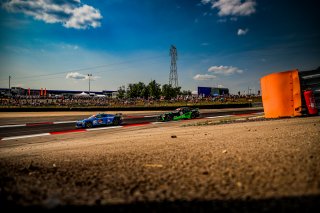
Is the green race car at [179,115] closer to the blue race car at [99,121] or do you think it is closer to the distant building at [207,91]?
the blue race car at [99,121]

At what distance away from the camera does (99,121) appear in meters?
17.5

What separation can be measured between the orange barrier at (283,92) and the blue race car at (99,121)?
42.1 ft

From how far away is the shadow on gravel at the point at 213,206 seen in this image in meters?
1.63

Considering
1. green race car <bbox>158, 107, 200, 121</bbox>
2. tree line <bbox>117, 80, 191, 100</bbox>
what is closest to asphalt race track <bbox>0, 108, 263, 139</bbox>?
green race car <bbox>158, 107, 200, 121</bbox>

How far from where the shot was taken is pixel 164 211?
169 cm

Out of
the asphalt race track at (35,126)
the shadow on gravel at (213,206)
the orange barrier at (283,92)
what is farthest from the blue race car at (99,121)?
the shadow on gravel at (213,206)

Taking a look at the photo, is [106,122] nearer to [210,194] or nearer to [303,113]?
[303,113]

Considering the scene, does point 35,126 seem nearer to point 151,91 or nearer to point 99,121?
point 99,121

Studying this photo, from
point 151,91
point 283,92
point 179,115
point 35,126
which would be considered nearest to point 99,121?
point 35,126

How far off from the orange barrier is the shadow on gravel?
1009 cm

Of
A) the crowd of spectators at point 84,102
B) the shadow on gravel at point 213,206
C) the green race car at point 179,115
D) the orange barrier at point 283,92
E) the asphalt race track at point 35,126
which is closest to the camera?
the shadow on gravel at point 213,206

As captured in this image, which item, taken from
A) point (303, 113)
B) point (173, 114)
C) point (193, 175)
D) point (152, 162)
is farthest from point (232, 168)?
point (173, 114)

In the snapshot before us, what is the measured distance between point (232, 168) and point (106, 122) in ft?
53.4

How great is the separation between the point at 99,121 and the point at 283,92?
14504 millimetres
